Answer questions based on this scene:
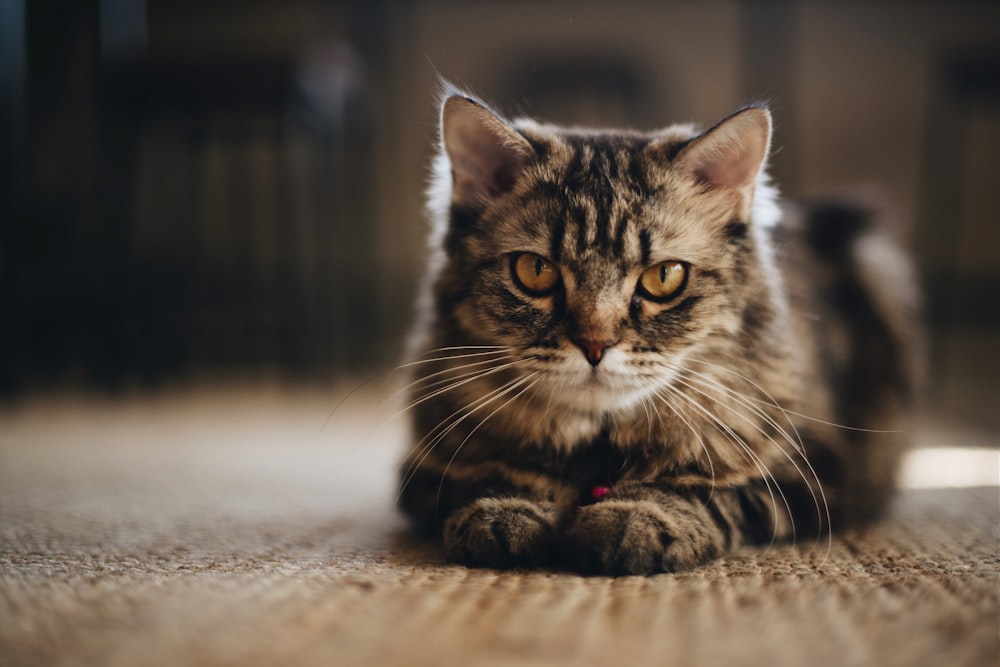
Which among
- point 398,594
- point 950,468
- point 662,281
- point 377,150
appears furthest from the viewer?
point 377,150

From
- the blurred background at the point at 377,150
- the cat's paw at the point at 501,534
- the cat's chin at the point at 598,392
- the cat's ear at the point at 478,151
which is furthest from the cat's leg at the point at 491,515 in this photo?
the blurred background at the point at 377,150

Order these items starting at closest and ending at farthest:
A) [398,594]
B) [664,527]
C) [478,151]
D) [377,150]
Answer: [398,594] < [664,527] < [478,151] < [377,150]

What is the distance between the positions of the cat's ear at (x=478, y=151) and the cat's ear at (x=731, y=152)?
22cm

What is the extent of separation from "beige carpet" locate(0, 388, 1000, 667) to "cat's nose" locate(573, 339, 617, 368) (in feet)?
0.82

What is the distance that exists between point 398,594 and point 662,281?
507mm

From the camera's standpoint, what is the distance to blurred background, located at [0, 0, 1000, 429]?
10.3ft

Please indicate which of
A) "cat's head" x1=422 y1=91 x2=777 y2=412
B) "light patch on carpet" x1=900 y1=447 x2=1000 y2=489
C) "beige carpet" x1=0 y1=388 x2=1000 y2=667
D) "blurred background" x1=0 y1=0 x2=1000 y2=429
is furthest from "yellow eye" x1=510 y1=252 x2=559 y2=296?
"blurred background" x1=0 y1=0 x2=1000 y2=429

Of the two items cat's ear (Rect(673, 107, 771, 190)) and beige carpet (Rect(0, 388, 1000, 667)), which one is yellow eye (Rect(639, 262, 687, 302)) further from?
beige carpet (Rect(0, 388, 1000, 667))

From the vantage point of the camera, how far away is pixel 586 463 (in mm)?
1050

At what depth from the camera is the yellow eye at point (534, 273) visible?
1020 mm

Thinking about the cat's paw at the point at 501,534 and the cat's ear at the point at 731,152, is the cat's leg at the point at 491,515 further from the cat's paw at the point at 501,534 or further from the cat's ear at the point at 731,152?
the cat's ear at the point at 731,152

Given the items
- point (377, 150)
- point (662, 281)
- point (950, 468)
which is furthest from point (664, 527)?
point (377, 150)

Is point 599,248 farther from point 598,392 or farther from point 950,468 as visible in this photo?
point 950,468

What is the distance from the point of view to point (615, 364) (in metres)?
0.94
